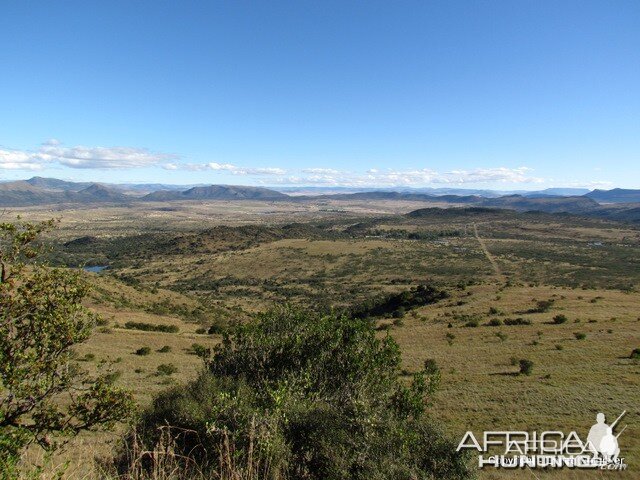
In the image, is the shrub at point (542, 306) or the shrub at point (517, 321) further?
the shrub at point (542, 306)

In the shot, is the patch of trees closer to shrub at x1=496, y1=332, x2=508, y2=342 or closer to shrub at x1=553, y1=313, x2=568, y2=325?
shrub at x1=496, y1=332, x2=508, y2=342

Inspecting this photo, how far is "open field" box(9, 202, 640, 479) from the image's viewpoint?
72.1ft

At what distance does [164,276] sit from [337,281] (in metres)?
48.0

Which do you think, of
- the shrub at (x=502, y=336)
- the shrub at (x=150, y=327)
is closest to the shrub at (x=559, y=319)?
the shrub at (x=502, y=336)

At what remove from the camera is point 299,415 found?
10.2 metres

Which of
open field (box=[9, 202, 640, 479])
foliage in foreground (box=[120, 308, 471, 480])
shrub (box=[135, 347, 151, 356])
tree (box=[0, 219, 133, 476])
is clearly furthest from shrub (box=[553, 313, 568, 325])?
tree (box=[0, 219, 133, 476])

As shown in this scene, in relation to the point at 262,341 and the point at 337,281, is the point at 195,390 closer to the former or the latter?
the point at 262,341

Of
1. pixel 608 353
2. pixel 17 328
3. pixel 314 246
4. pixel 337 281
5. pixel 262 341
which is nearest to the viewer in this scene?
pixel 17 328

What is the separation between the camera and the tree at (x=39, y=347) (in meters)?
7.27

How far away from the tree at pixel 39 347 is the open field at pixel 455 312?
0.87 m

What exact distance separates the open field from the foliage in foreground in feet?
8.83

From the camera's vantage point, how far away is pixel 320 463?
9.08m

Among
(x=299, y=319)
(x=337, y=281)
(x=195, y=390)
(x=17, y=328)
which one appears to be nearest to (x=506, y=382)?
(x=299, y=319)

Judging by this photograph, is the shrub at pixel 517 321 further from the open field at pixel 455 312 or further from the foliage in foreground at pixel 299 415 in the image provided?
the foliage in foreground at pixel 299 415
